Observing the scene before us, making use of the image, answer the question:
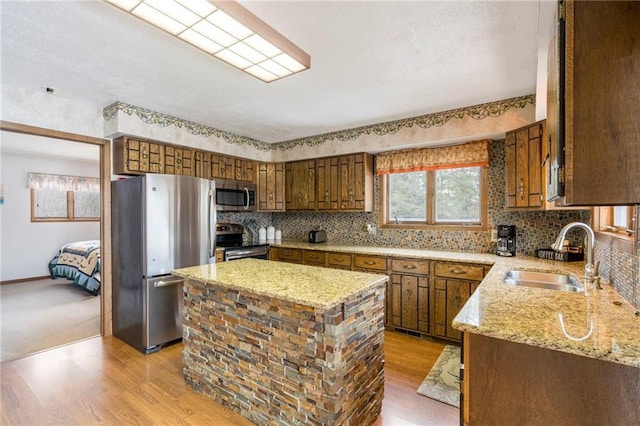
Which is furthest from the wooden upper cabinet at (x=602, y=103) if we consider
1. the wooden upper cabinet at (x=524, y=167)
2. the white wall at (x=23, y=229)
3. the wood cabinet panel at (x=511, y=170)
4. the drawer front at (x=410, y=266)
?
the white wall at (x=23, y=229)

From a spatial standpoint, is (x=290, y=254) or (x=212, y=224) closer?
(x=212, y=224)

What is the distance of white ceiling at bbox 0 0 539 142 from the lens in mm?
1792

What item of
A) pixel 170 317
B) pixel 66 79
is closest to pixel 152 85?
pixel 66 79

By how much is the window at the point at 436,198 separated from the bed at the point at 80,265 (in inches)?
188

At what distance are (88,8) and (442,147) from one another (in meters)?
3.49

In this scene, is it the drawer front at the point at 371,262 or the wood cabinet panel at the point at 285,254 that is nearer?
the drawer front at the point at 371,262

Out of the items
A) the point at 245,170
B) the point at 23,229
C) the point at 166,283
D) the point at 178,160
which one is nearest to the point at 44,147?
the point at 23,229

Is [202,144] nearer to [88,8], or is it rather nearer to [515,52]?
[88,8]

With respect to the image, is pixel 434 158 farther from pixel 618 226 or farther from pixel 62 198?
pixel 62 198

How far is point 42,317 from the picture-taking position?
398 cm

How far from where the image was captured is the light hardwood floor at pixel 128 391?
205cm

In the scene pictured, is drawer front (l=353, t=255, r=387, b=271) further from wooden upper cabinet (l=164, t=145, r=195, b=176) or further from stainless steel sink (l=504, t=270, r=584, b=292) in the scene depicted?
wooden upper cabinet (l=164, t=145, r=195, b=176)

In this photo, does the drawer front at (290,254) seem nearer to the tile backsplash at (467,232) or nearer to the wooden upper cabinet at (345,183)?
the tile backsplash at (467,232)

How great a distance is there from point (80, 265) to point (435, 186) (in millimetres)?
5953
